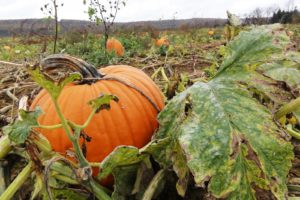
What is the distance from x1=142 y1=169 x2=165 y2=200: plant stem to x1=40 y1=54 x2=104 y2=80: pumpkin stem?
0.43 meters

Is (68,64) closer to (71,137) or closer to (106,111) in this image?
(106,111)

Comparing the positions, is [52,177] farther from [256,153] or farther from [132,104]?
[256,153]

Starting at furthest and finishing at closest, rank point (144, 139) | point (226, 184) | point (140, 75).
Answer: point (140, 75) < point (144, 139) < point (226, 184)

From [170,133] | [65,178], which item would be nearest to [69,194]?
[65,178]

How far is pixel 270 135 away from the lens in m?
0.91

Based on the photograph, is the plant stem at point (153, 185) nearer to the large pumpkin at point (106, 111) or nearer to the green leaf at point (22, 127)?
the large pumpkin at point (106, 111)

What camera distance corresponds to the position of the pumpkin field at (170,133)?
0.89 meters

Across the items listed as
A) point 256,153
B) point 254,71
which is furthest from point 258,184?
point 254,71

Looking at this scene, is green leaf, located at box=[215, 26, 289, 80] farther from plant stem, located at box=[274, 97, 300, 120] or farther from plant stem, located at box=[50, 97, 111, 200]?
plant stem, located at box=[50, 97, 111, 200]

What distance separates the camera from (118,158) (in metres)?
1.02

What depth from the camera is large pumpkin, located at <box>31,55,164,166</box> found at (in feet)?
4.12

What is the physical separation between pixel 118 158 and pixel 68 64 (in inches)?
18.1

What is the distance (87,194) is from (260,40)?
21.4 inches

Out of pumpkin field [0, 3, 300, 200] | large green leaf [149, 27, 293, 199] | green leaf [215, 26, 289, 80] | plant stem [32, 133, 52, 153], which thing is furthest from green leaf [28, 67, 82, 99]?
green leaf [215, 26, 289, 80]
